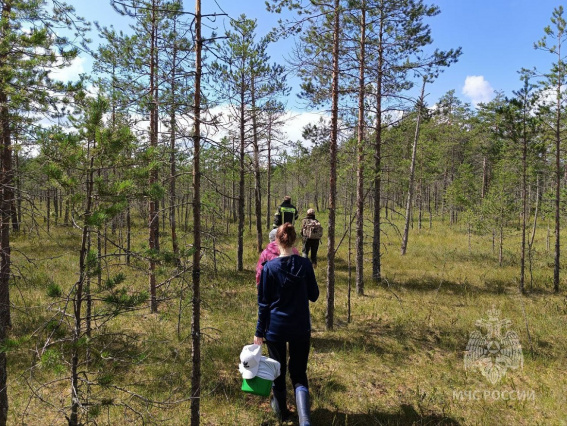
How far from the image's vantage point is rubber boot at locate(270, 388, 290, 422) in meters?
4.00

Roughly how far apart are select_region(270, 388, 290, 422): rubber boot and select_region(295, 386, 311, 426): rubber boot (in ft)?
1.73

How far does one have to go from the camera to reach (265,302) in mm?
3646

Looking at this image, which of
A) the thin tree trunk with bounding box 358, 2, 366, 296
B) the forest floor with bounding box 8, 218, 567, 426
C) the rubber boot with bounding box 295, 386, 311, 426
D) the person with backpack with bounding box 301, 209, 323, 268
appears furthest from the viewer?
the person with backpack with bounding box 301, 209, 323, 268

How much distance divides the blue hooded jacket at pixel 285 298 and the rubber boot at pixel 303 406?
60 cm

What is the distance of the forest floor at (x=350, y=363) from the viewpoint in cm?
432

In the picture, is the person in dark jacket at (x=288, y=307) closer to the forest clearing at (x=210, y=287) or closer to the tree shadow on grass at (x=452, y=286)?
the forest clearing at (x=210, y=287)

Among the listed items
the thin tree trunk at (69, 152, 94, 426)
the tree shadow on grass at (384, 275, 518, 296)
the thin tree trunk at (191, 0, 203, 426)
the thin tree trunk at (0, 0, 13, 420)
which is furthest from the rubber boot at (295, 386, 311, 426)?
the tree shadow on grass at (384, 275, 518, 296)

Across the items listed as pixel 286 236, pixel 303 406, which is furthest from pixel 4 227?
pixel 303 406

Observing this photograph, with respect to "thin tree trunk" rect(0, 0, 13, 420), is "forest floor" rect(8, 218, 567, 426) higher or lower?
lower

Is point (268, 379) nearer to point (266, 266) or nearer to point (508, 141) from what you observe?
point (266, 266)

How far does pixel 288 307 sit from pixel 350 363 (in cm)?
305

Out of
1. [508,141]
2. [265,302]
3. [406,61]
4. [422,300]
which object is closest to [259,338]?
[265,302]

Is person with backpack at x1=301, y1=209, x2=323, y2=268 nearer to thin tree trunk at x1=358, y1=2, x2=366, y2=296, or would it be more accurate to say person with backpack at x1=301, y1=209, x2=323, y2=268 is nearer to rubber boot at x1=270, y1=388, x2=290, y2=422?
thin tree trunk at x1=358, y1=2, x2=366, y2=296

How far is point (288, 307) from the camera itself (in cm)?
355
